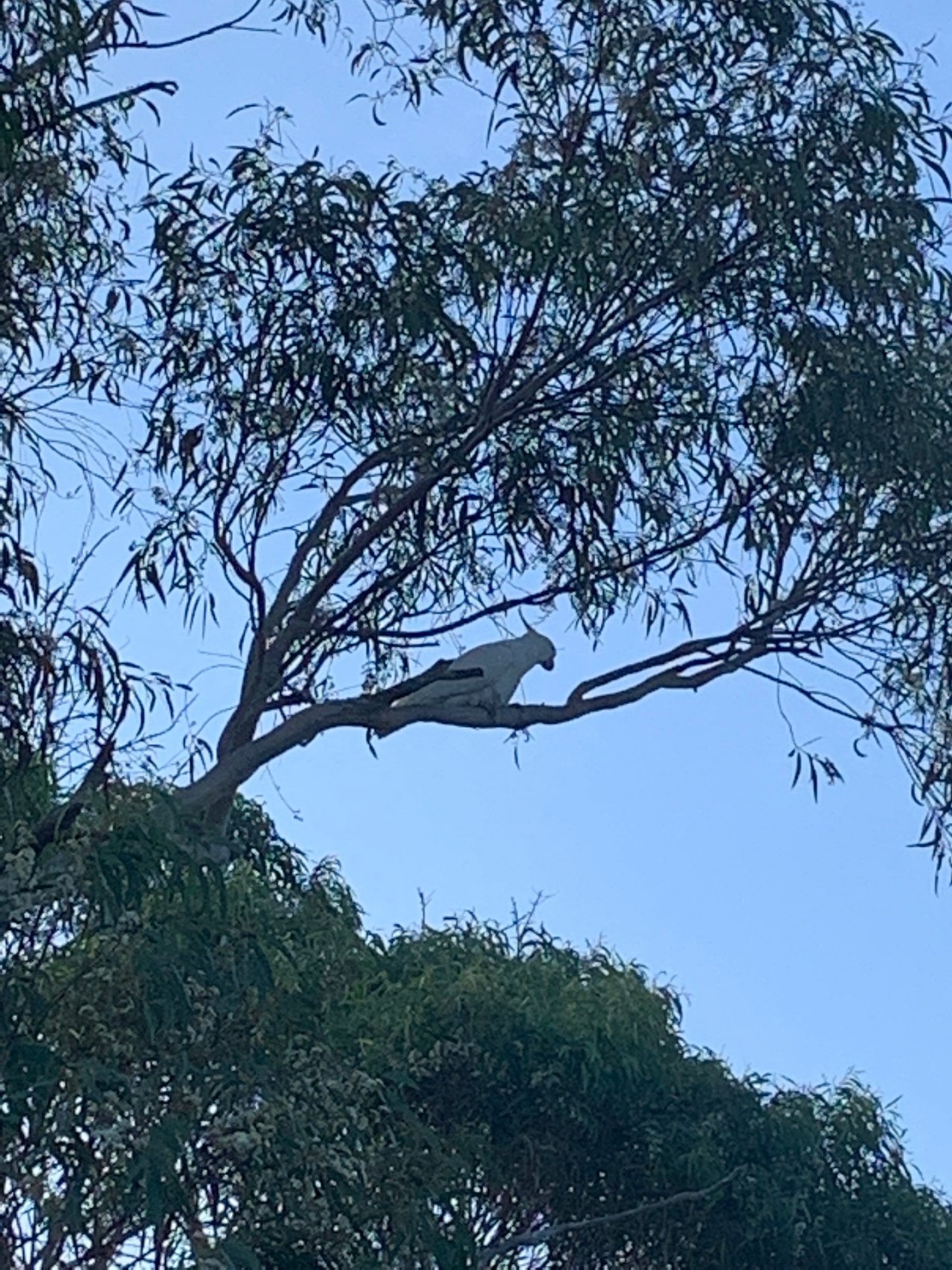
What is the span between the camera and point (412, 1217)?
5.99 meters

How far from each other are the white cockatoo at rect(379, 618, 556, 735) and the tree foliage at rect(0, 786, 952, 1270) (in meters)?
0.75

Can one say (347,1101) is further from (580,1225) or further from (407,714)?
(580,1225)

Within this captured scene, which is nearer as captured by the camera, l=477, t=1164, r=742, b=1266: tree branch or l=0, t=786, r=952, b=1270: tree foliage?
l=0, t=786, r=952, b=1270: tree foliage

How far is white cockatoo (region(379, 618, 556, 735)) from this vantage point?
619 centimetres

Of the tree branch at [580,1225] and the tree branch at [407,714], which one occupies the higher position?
the tree branch at [407,714]

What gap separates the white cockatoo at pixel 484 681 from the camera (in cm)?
619

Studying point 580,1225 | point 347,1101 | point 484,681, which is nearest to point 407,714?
point 484,681

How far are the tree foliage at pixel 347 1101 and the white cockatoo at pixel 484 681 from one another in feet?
2.47

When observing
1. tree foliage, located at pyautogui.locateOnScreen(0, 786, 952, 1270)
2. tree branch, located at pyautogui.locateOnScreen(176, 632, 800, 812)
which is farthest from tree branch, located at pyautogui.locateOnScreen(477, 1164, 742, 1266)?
tree branch, located at pyautogui.locateOnScreen(176, 632, 800, 812)

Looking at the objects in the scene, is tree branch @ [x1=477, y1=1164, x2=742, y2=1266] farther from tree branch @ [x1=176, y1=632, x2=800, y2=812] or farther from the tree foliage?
tree branch @ [x1=176, y1=632, x2=800, y2=812]

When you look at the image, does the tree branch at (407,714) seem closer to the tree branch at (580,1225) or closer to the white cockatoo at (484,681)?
the white cockatoo at (484,681)

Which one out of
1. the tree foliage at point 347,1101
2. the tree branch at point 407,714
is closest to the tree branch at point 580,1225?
the tree foliage at point 347,1101

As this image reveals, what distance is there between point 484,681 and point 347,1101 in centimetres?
126

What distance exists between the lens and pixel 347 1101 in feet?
18.4
